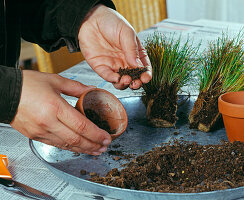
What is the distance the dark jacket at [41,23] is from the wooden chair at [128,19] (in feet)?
1.33

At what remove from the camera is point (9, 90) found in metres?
0.51

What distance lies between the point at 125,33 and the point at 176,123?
0.79 ft

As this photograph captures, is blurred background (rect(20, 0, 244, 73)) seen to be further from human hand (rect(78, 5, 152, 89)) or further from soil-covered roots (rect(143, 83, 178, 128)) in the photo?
soil-covered roots (rect(143, 83, 178, 128))

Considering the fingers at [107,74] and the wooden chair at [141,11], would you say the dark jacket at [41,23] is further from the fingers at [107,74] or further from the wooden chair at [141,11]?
the wooden chair at [141,11]

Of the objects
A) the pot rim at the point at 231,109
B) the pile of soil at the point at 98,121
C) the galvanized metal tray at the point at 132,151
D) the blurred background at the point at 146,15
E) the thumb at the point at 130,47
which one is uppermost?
the thumb at the point at 130,47

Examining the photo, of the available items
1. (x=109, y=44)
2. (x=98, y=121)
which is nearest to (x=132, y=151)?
(x=98, y=121)

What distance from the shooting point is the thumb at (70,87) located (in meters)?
0.58

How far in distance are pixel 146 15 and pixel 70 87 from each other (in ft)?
4.96

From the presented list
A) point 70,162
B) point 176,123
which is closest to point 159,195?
point 70,162

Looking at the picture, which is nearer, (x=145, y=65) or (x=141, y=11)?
(x=145, y=65)

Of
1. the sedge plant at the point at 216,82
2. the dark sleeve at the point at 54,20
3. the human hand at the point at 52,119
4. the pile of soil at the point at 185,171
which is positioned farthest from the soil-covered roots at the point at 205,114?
the dark sleeve at the point at 54,20

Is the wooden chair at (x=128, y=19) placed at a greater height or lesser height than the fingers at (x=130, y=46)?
lesser

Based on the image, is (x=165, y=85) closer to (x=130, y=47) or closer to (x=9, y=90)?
(x=130, y=47)

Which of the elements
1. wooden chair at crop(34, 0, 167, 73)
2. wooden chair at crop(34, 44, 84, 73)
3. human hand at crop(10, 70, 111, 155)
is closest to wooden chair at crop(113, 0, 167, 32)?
wooden chair at crop(34, 0, 167, 73)
